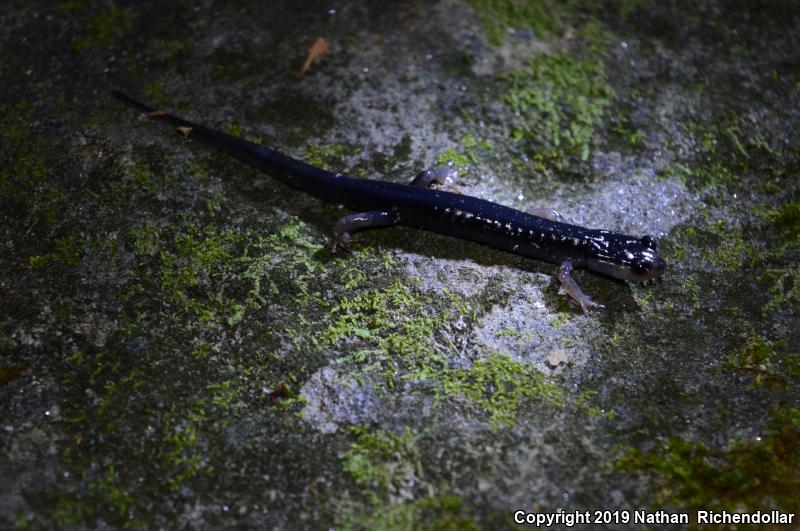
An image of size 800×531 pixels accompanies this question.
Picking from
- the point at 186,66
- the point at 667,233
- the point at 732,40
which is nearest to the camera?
the point at 667,233

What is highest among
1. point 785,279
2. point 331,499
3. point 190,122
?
point 190,122

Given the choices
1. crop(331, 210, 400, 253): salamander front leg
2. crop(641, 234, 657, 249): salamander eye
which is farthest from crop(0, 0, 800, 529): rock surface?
crop(641, 234, 657, 249): salamander eye

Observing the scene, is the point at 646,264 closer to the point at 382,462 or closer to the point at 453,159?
the point at 453,159

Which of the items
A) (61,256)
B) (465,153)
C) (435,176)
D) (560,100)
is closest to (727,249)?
(560,100)

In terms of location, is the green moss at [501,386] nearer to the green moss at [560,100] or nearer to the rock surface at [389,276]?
the rock surface at [389,276]

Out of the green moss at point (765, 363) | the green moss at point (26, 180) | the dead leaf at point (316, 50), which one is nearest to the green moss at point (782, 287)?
the green moss at point (765, 363)

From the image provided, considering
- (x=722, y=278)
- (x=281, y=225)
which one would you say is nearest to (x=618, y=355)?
(x=722, y=278)

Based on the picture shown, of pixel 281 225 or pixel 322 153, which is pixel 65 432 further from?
pixel 322 153
